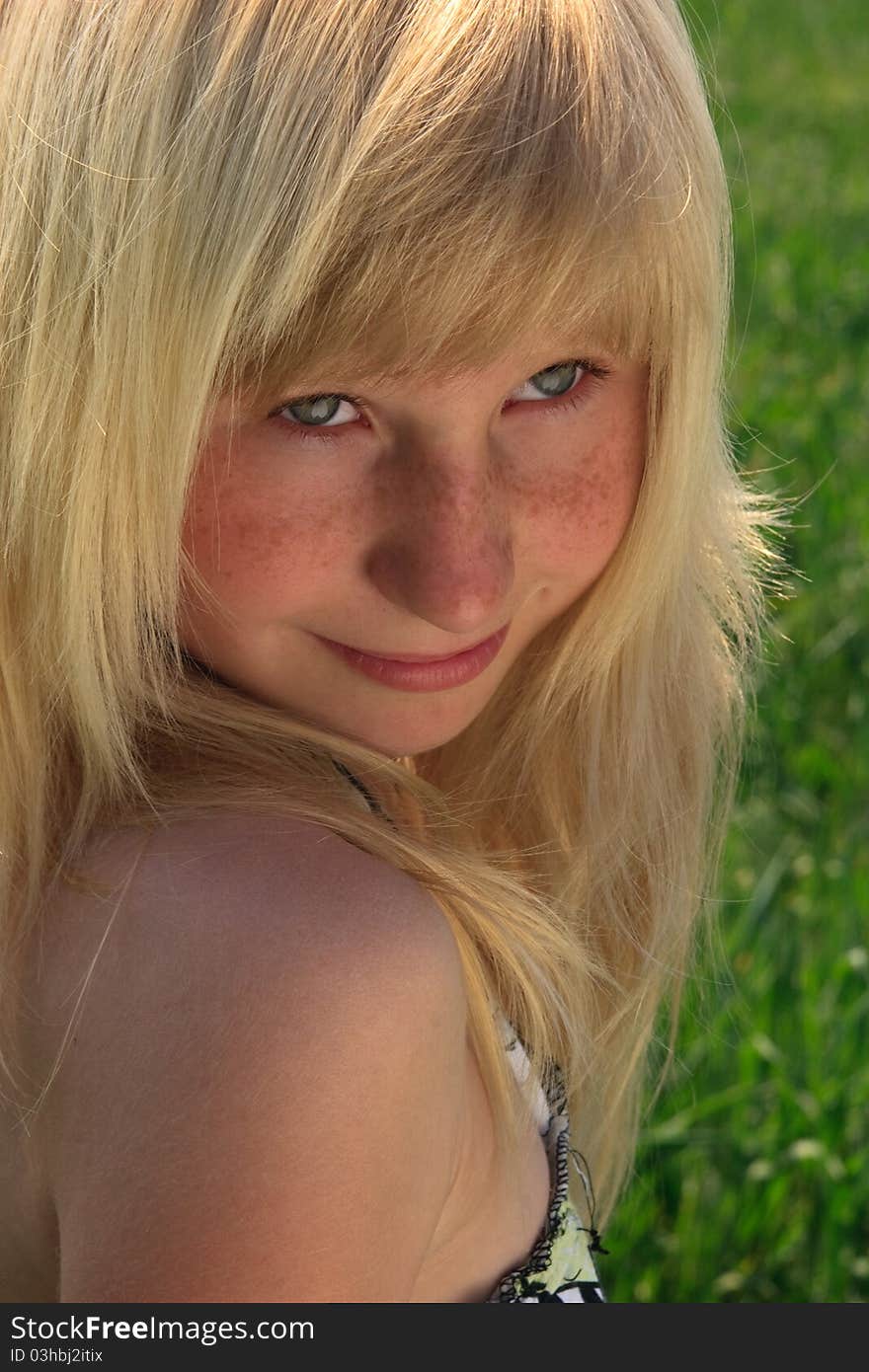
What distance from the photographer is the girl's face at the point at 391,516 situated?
1215 mm

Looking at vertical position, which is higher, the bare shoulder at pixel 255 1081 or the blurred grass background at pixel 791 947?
the bare shoulder at pixel 255 1081

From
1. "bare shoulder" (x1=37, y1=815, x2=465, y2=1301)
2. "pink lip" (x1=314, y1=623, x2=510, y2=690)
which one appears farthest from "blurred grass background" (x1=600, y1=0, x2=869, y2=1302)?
"bare shoulder" (x1=37, y1=815, x2=465, y2=1301)

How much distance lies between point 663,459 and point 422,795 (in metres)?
0.36

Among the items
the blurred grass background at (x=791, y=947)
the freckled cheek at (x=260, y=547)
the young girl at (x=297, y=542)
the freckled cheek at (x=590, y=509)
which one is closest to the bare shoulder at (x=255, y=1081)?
the young girl at (x=297, y=542)

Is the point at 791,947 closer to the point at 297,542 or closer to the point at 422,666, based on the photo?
the point at 422,666

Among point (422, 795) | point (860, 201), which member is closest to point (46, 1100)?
point (422, 795)

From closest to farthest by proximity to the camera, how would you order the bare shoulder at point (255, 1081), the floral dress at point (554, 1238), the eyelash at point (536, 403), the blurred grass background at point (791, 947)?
1. the bare shoulder at point (255, 1081)
2. the eyelash at point (536, 403)
3. the floral dress at point (554, 1238)
4. the blurred grass background at point (791, 947)

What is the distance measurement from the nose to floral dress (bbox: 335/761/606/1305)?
0.21m

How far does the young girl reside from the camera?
107 centimetres

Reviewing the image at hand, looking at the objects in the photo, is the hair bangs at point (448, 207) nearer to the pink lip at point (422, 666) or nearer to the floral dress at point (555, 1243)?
the pink lip at point (422, 666)

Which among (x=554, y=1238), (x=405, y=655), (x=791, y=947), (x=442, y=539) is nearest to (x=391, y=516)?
(x=442, y=539)

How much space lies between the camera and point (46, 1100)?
1.17 metres

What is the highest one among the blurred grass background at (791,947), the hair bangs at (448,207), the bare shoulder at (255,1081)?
the hair bangs at (448,207)

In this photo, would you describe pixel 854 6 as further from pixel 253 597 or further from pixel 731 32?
pixel 253 597
